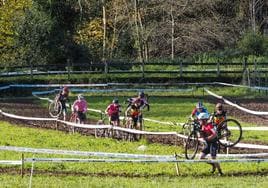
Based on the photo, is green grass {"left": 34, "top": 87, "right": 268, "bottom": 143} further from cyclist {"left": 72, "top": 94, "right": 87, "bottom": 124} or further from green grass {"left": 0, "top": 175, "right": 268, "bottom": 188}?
green grass {"left": 0, "top": 175, "right": 268, "bottom": 188}

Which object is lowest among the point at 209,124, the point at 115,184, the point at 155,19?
the point at 115,184

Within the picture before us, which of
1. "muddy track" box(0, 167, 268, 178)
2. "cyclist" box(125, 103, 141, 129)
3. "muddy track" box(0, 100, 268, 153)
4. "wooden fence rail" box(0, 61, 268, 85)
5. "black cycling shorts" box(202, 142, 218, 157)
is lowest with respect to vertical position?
"muddy track" box(0, 167, 268, 178)

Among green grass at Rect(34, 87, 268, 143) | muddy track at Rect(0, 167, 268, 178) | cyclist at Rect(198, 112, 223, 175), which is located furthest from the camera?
green grass at Rect(34, 87, 268, 143)

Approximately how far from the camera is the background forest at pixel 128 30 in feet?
167

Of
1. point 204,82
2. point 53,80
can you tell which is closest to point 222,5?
point 204,82

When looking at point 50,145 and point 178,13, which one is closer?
point 50,145

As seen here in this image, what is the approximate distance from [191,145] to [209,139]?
221 centimetres

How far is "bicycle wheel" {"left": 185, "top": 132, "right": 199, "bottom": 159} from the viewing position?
1794 centimetres

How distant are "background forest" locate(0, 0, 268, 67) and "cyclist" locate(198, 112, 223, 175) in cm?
3395

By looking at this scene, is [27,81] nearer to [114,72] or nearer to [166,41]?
[114,72]

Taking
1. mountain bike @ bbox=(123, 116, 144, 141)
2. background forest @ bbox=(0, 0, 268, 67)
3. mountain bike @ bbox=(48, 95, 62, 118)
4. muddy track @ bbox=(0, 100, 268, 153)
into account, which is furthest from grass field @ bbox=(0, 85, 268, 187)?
background forest @ bbox=(0, 0, 268, 67)

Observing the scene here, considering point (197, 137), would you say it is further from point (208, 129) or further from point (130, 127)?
point (130, 127)

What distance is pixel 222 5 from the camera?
210 feet

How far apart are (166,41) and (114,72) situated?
47.8 ft
